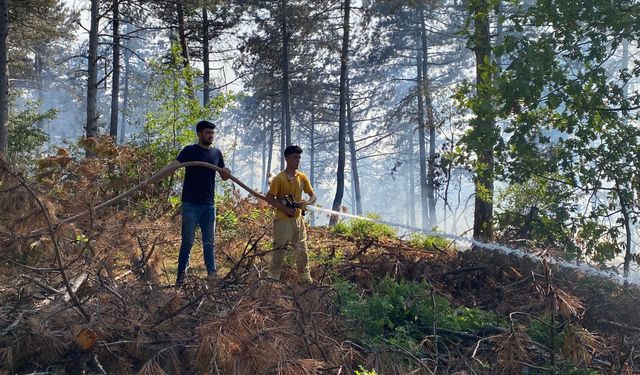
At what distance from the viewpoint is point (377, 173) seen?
64.6 m

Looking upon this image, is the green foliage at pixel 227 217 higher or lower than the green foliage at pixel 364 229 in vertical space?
higher

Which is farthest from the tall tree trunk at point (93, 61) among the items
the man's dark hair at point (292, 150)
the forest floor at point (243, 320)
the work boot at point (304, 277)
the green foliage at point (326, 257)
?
the work boot at point (304, 277)

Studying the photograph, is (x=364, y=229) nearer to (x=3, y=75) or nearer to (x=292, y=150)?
(x=292, y=150)

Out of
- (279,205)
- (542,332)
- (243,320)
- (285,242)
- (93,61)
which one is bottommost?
(542,332)

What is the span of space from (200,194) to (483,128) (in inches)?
144

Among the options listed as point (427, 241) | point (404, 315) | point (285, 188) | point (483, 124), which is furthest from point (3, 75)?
point (404, 315)

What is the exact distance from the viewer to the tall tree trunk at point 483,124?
7.77 meters

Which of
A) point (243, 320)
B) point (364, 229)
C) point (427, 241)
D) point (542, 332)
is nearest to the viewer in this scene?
point (243, 320)

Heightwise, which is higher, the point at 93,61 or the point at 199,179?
the point at 93,61

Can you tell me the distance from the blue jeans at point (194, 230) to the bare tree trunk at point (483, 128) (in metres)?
3.52

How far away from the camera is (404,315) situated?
542cm

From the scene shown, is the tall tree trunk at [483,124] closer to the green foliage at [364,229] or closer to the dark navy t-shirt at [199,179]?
the green foliage at [364,229]

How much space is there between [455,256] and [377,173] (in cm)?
5722

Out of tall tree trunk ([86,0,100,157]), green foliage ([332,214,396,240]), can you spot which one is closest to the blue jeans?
green foliage ([332,214,396,240])
